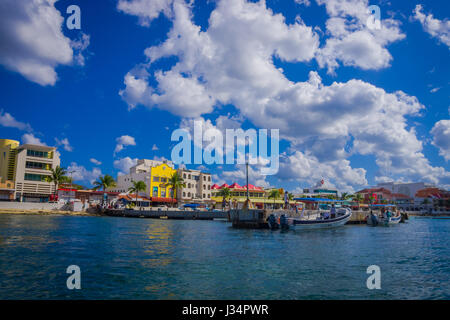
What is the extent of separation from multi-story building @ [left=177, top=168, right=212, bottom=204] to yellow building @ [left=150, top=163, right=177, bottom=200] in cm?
406

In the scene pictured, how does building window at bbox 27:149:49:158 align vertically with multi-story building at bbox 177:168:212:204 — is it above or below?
above

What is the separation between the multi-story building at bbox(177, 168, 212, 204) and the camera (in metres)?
113

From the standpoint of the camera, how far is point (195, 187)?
11719 cm

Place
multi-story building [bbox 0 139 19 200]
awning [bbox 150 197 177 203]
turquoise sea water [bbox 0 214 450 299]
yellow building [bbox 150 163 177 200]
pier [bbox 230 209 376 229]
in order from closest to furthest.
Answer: turquoise sea water [bbox 0 214 450 299] → pier [bbox 230 209 376 229] → multi-story building [bbox 0 139 19 200] → awning [bbox 150 197 177 203] → yellow building [bbox 150 163 177 200]

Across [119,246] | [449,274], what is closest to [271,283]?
[449,274]

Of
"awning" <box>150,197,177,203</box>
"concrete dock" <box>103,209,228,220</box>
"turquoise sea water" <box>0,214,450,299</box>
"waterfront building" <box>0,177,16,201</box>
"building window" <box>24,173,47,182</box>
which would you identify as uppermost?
"building window" <box>24,173,47,182</box>

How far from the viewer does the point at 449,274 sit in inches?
769

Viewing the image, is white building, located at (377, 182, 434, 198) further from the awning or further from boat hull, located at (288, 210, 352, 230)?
boat hull, located at (288, 210, 352, 230)

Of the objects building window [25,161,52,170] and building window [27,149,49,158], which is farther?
building window [27,149,49,158]

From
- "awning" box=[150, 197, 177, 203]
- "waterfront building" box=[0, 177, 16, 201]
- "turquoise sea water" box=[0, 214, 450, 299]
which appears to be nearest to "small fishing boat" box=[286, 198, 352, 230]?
"turquoise sea water" box=[0, 214, 450, 299]

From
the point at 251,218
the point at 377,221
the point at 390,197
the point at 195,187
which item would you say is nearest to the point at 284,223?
the point at 251,218

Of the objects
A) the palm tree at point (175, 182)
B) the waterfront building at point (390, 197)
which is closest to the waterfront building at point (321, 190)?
the waterfront building at point (390, 197)
